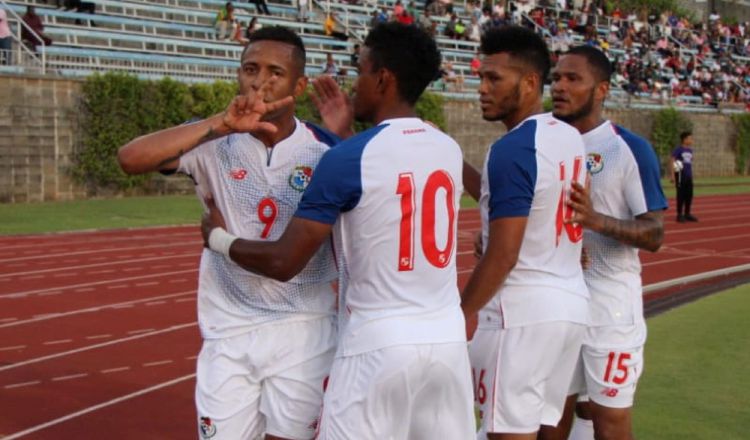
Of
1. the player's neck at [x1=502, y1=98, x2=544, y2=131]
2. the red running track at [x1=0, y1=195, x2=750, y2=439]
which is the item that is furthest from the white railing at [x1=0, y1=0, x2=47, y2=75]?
the player's neck at [x1=502, y1=98, x2=544, y2=131]

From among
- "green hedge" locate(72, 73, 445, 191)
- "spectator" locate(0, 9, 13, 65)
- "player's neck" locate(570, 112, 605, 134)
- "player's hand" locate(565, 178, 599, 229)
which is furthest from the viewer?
"green hedge" locate(72, 73, 445, 191)

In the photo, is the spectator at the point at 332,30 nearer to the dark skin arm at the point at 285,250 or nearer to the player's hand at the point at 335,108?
the player's hand at the point at 335,108

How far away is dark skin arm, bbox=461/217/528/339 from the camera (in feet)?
13.8

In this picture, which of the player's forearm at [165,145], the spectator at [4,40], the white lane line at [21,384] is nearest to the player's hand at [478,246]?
the player's forearm at [165,145]

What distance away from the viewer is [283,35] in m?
4.09

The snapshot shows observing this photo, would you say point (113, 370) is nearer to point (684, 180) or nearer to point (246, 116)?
point (246, 116)

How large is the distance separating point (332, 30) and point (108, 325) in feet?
76.3

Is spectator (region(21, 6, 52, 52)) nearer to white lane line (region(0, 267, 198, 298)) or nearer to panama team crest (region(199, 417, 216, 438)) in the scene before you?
white lane line (region(0, 267, 198, 298))

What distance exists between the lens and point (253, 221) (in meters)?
3.98

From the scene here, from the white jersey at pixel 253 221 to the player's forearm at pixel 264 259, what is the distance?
0.69 ft

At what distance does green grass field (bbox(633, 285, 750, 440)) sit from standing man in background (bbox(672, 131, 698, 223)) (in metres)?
10.9

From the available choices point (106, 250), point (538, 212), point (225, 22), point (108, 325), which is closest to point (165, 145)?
point (538, 212)

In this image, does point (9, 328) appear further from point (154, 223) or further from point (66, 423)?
point (154, 223)

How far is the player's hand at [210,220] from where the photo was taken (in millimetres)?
3900
